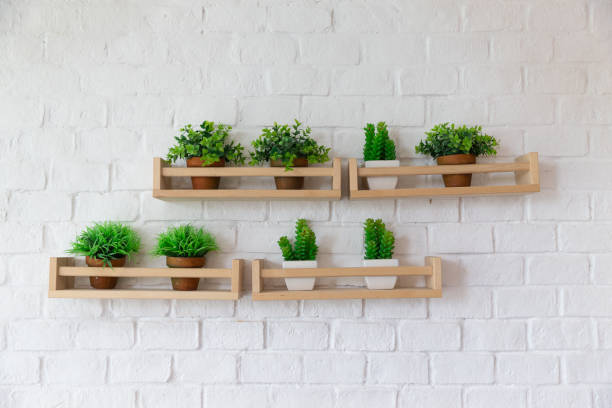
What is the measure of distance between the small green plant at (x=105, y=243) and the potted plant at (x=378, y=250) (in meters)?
0.57

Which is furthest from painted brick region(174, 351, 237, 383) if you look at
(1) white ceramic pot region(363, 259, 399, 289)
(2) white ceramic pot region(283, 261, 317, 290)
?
(1) white ceramic pot region(363, 259, 399, 289)

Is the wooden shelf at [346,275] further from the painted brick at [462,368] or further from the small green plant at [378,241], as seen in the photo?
the painted brick at [462,368]

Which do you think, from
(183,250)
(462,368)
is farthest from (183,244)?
(462,368)

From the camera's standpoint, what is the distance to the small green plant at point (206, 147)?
1.05 metres


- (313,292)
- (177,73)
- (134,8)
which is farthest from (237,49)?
(313,292)

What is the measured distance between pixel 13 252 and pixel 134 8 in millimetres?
692

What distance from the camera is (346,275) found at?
104cm

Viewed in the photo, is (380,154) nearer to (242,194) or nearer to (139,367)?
(242,194)

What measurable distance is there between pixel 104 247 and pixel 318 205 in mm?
518

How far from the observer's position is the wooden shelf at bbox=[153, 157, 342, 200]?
1.04m

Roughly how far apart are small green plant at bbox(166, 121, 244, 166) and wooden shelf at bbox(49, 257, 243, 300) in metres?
0.25

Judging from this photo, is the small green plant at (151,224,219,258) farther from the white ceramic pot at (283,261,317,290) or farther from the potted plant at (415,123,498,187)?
the potted plant at (415,123,498,187)

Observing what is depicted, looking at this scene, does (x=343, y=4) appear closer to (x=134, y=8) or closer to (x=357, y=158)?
(x=357, y=158)

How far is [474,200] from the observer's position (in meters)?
1.13
